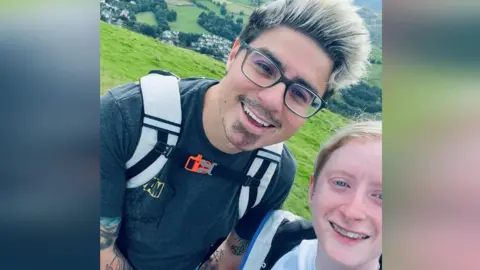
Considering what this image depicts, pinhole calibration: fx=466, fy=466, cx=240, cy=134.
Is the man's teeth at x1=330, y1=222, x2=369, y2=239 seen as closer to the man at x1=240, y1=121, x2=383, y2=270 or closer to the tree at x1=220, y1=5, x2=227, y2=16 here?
the man at x1=240, y1=121, x2=383, y2=270

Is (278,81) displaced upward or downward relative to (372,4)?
downward

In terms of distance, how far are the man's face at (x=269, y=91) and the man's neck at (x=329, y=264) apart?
57 centimetres

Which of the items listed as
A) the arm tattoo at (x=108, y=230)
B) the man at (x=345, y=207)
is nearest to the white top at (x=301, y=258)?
the man at (x=345, y=207)

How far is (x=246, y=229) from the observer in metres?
2.19

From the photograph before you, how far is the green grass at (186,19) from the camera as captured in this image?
6.93 ft

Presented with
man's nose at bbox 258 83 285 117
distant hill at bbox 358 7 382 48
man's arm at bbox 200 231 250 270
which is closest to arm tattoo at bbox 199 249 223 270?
man's arm at bbox 200 231 250 270

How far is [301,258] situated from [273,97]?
0.78m

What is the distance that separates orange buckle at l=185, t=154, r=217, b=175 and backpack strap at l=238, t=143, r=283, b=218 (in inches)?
6.9

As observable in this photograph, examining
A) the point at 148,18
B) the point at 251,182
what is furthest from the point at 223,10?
the point at 251,182

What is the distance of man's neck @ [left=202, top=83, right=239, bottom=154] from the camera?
6.78 feet

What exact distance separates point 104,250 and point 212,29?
3.77 feet

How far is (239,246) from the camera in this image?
7.25 ft
